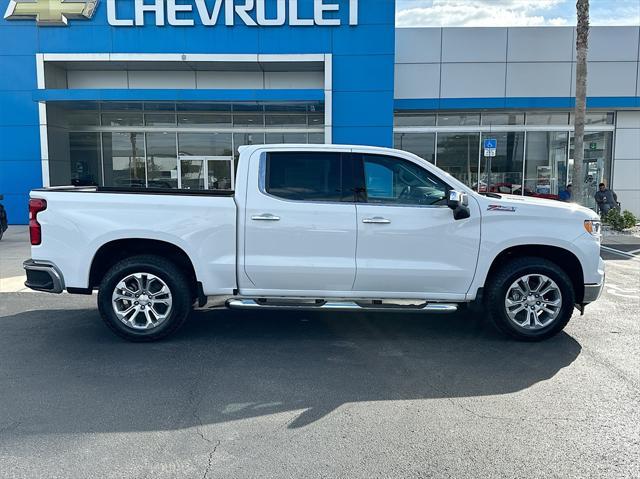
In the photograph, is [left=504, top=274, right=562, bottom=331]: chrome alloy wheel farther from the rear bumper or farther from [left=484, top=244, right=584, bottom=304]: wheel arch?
the rear bumper

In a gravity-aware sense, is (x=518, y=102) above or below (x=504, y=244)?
above

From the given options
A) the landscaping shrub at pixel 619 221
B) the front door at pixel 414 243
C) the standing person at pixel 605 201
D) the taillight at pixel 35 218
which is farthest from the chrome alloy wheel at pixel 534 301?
the standing person at pixel 605 201

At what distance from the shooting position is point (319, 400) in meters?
4.08

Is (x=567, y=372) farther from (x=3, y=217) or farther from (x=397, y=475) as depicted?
(x=3, y=217)

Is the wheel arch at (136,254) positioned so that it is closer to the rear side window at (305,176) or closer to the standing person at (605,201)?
the rear side window at (305,176)

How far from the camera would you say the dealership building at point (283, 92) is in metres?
16.3

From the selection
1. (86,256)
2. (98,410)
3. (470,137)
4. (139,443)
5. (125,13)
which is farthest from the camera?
(470,137)

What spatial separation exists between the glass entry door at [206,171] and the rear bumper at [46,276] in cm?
1404

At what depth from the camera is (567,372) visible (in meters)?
4.69

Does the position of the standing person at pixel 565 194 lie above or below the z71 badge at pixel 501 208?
below

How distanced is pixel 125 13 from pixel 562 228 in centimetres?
1557

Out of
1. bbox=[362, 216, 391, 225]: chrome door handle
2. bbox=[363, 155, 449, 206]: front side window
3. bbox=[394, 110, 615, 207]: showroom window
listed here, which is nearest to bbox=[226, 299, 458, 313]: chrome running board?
bbox=[362, 216, 391, 225]: chrome door handle

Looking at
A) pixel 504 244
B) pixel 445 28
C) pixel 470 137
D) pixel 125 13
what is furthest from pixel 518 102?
pixel 504 244

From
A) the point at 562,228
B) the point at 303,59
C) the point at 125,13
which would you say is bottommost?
the point at 562,228
